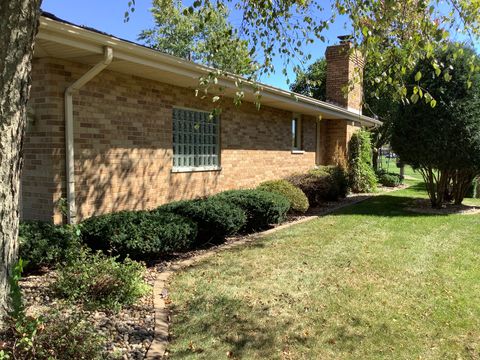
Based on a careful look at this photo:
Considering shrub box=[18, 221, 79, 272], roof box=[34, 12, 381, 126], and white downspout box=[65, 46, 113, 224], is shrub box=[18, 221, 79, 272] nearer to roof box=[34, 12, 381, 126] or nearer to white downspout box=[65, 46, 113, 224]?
white downspout box=[65, 46, 113, 224]

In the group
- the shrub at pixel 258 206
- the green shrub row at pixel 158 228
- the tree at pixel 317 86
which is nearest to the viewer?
the green shrub row at pixel 158 228

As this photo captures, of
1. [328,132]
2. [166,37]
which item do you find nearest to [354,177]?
[328,132]

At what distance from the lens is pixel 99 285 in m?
4.31

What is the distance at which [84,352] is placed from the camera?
2.93 metres

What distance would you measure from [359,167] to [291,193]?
6345mm

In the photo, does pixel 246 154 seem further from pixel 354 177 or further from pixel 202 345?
pixel 202 345

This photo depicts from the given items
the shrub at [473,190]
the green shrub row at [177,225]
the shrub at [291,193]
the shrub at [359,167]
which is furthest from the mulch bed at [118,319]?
the shrub at [473,190]

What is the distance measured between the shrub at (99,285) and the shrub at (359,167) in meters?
12.1

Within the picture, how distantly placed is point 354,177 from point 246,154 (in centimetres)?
630

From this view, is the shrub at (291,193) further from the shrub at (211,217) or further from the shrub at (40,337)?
the shrub at (40,337)

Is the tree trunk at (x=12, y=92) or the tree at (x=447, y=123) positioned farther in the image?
the tree at (x=447, y=123)

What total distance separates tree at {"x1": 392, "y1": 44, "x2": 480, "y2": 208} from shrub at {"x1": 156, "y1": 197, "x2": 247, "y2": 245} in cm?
568

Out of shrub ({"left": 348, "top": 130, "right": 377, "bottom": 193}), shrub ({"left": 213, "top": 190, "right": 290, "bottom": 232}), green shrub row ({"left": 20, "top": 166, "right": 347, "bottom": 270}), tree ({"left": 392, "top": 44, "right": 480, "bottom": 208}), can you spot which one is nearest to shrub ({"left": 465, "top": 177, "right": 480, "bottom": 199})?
shrub ({"left": 348, "top": 130, "right": 377, "bottom": 193})

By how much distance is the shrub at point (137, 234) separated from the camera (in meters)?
5.48
